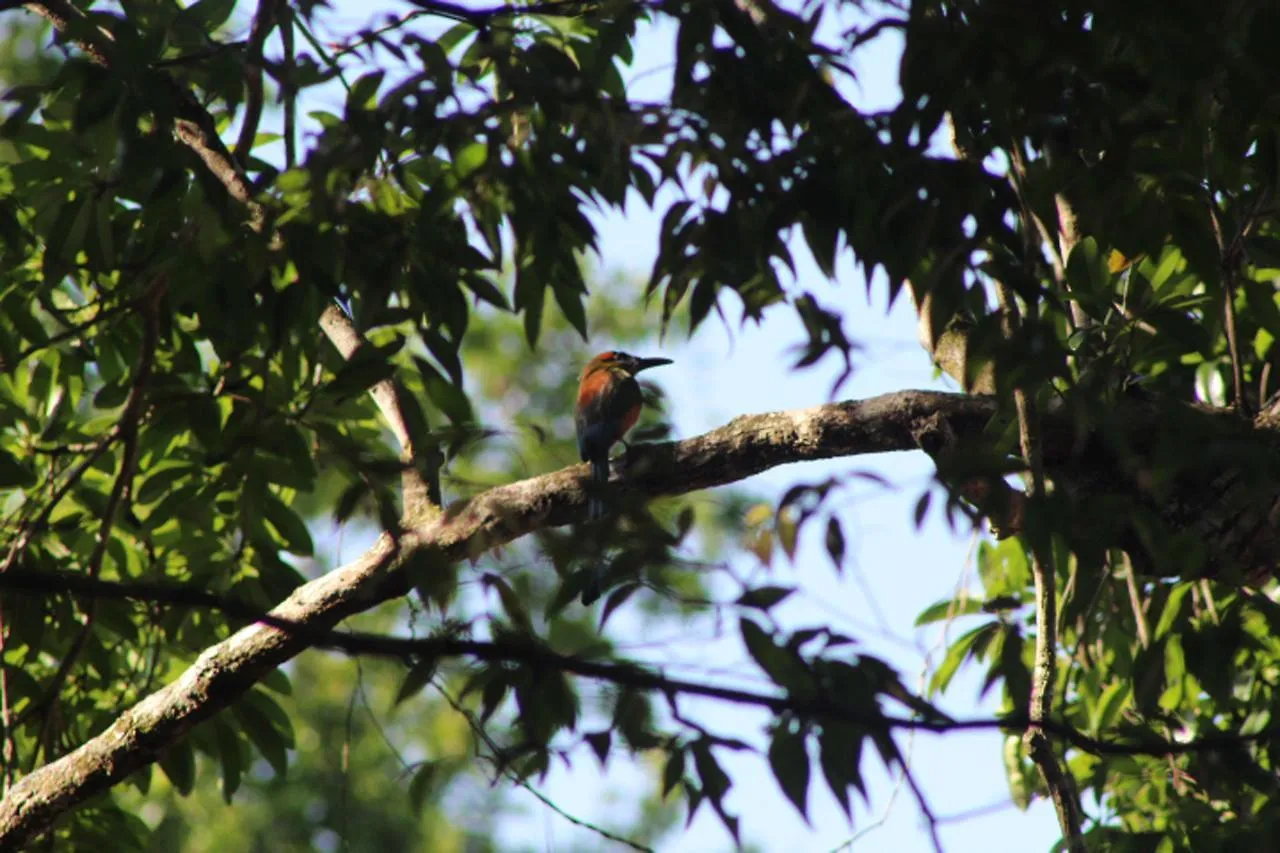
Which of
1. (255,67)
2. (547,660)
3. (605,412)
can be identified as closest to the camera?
(547,660)

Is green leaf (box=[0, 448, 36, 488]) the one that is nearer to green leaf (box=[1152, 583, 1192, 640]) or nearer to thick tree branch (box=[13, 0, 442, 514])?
thick tree branch (box=[13, 0, 442, 514])

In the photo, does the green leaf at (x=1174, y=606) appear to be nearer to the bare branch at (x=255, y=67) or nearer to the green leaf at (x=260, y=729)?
the green leaf at (x=260, y=729)

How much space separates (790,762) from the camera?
1.76m

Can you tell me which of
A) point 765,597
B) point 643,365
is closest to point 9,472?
point 765,597

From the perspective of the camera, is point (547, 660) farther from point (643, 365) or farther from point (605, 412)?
point (643, 365)

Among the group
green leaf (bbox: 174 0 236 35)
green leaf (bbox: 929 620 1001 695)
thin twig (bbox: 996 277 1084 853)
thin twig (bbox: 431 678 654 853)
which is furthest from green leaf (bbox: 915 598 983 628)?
green leaf (bbox: 174 0 236 35)

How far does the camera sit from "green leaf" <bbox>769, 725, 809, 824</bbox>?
5.77 ft

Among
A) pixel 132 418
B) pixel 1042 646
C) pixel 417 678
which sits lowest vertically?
pixel 417 678

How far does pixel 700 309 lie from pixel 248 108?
4.35 ft

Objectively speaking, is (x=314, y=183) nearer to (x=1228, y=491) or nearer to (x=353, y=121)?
(x=353, y=121)

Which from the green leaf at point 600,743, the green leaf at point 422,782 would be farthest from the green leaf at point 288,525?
the green leaf at point 600,743

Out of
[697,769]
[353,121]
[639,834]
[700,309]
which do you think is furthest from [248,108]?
[639,834]

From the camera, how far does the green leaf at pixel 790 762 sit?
1758 mm

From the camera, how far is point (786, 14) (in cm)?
249
